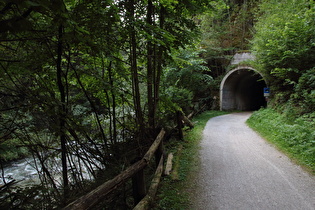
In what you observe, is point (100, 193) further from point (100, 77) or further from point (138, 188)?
point (100, 77)

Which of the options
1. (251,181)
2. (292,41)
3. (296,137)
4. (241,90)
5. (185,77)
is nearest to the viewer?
(251,181)

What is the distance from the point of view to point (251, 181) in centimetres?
371

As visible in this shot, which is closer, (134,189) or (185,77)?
(134,189)

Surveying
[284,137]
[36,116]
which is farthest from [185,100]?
[36,116]

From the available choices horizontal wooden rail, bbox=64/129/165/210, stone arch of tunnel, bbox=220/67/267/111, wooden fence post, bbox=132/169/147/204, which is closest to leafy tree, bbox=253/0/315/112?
stone arch of tunnel, bbox=220/67/267/111

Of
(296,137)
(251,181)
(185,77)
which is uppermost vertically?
(185,77)

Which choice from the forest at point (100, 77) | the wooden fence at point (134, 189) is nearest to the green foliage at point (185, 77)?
the forest at point (100, 77)

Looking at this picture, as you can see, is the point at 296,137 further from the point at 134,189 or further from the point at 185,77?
the point at 185,77

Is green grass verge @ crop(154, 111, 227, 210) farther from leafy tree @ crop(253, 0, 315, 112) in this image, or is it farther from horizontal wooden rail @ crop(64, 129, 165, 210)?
leafy tree @ crop(253, 0, 315, 112)

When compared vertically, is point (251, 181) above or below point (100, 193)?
below

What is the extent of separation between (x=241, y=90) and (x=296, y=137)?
1459 cm

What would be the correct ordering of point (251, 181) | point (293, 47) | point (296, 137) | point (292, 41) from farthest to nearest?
point (293, 47), point (292, 41), point (296, 137), point (251, 181)

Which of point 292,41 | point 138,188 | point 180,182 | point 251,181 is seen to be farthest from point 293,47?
point 138,188

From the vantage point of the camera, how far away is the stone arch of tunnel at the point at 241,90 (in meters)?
16.0
